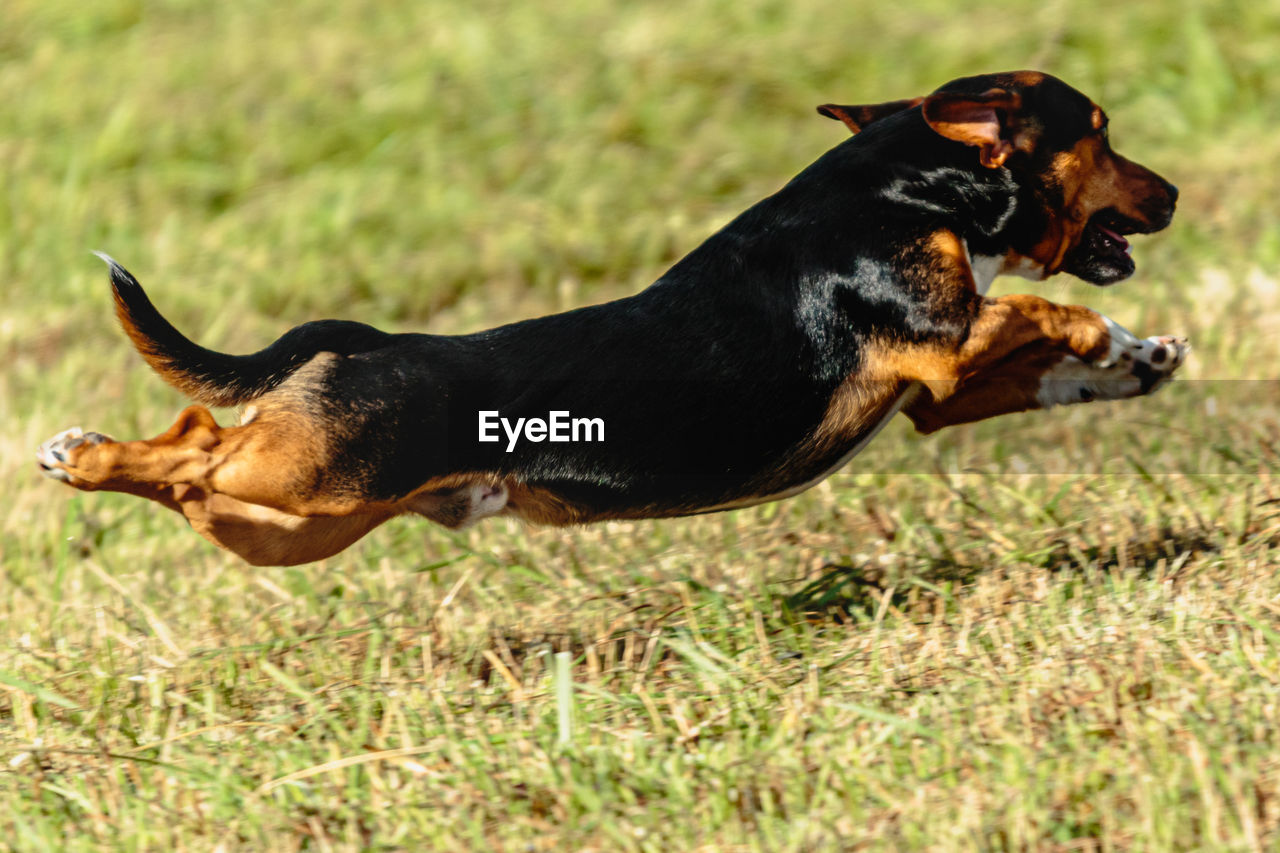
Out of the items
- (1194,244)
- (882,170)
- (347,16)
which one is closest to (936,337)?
(882,170)

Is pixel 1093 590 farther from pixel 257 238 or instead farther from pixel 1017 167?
pixel 257 238

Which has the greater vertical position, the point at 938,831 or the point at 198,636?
the point at 198,636

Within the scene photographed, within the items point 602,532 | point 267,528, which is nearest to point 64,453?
point 267,528

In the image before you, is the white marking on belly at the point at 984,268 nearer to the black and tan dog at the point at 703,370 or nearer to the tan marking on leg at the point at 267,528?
the black and tan dog at the point at 703,370

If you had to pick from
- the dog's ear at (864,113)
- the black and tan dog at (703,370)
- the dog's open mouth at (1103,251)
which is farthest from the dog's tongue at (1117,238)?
the dog's ear at (864,113)

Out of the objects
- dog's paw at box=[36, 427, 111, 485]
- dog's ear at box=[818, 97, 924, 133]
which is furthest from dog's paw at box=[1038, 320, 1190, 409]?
dog's paw at box=[36, 427, 111, 485]
